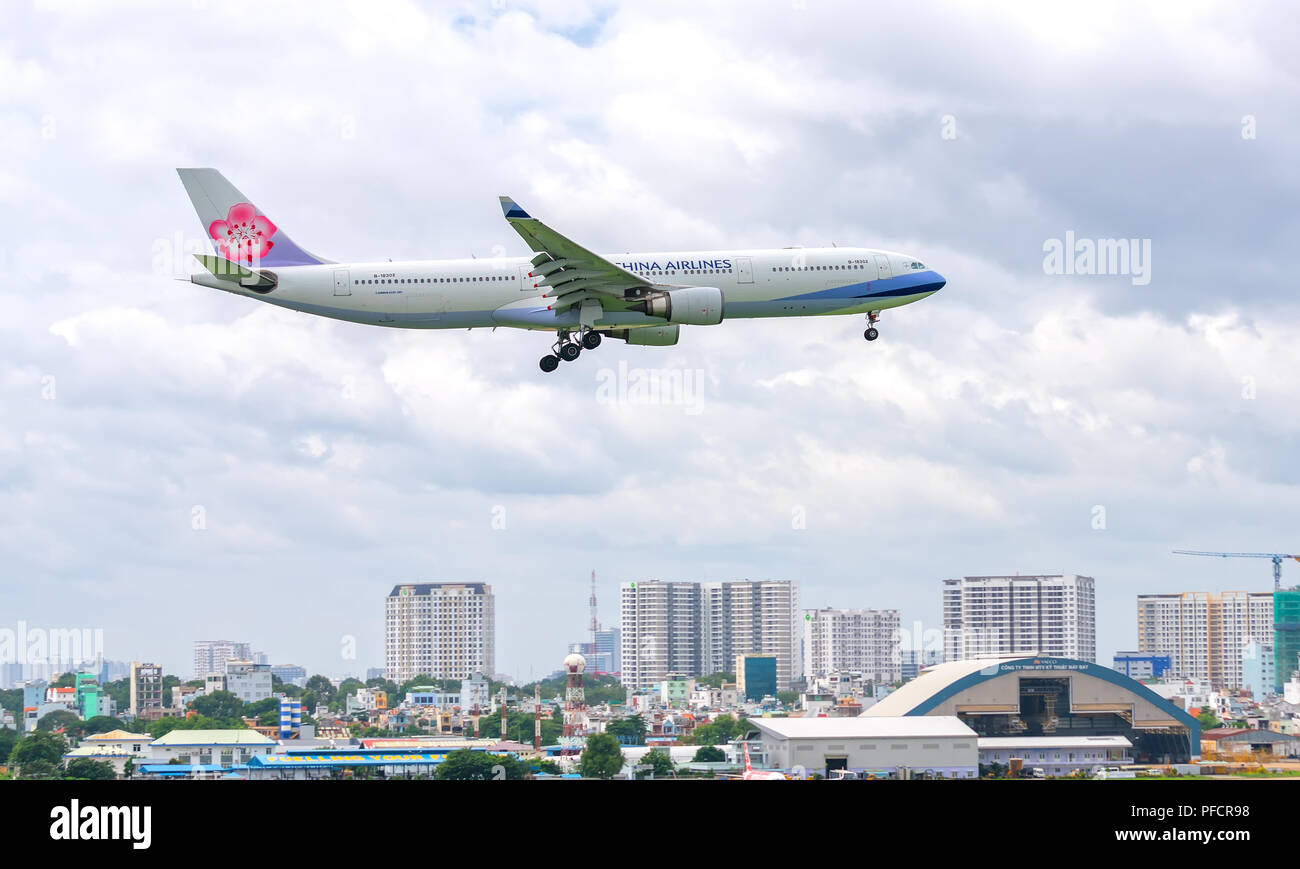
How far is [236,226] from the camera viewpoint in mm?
71000

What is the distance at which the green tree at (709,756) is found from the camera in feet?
364

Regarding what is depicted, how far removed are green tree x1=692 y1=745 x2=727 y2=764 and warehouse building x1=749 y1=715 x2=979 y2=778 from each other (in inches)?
733

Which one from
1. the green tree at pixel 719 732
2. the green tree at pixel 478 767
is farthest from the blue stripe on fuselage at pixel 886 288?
the green tree at pixel 719 732

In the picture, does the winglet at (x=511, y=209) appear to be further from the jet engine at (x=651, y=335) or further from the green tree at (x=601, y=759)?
the green tree at (x=601, y=759)

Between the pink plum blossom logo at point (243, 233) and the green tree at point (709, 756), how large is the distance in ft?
187

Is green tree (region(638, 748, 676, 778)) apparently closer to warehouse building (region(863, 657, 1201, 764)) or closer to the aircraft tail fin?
warehouse building (region(863, 657, 1201, 764))

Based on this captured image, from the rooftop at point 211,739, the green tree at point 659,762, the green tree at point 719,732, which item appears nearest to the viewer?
the green tree at point 659,762

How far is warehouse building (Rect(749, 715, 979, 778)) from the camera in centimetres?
8600

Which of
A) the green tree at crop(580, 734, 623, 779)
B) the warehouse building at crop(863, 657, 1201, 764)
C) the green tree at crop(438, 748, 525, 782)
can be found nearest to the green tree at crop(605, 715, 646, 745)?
the warehouse building at crop(863, 657, 1201, 764)

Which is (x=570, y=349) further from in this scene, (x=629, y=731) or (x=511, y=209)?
(x=629, y=731)

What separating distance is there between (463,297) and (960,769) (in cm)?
4408

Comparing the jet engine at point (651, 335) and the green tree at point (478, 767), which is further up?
the jet engine at point (651, 335)
